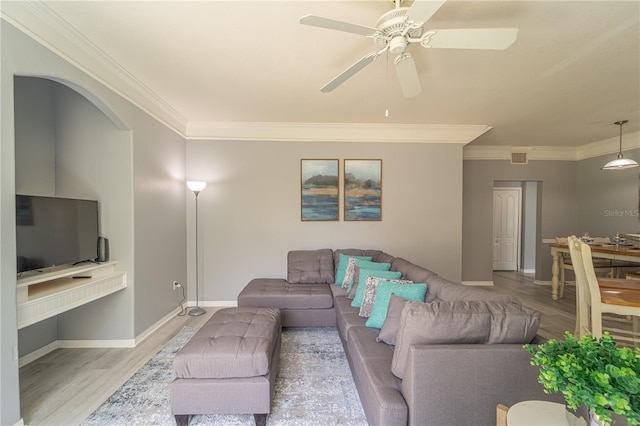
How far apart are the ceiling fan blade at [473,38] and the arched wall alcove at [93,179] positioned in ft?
9.45

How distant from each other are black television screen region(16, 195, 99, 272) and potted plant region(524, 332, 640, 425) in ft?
10.2

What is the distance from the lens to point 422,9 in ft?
4.16

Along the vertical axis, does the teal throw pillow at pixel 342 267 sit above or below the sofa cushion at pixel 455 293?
below

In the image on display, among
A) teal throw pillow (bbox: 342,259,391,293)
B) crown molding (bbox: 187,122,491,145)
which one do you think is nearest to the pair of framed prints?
crown molding (bbox: 187,122,491,145)

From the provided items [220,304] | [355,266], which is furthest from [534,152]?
[220,304]

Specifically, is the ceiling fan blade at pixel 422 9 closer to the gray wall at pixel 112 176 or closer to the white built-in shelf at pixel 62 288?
the gray wall at pixel 112 176

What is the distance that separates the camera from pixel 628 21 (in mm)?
1811

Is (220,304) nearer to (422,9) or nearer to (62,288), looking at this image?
(62,288)

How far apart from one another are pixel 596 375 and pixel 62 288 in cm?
326

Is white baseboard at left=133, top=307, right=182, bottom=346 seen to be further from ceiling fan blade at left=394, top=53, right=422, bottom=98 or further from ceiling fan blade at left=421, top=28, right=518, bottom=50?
ceiling fan blade at left=421, top=28, right=518, bottom=50

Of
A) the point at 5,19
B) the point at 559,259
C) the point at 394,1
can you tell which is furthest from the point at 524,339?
the point at 559,259

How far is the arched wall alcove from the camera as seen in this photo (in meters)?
2.60

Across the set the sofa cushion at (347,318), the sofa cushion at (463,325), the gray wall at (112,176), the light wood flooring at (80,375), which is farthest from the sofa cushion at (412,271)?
the gray wall at (112,176)

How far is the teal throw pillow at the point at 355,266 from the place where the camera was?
297 cm
